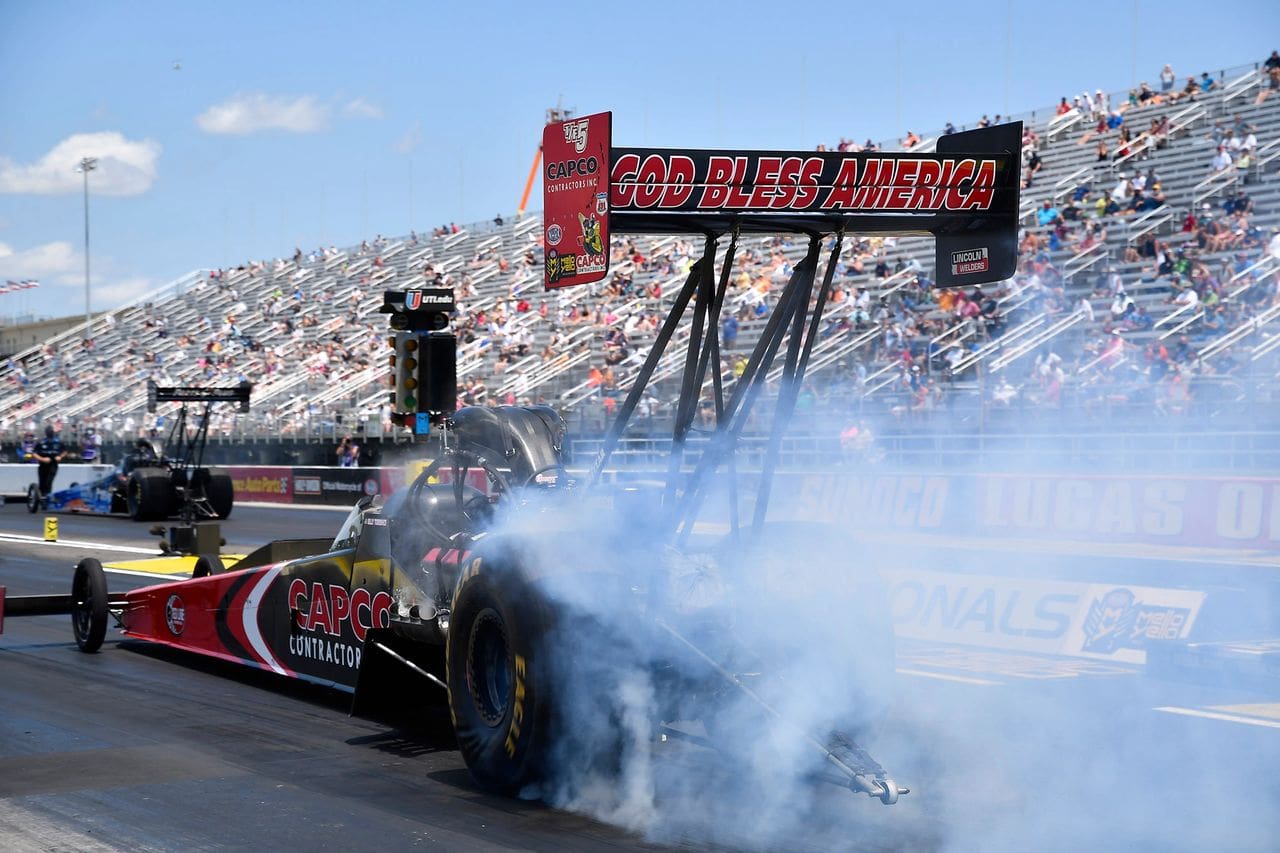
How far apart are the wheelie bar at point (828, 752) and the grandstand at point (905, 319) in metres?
5.59

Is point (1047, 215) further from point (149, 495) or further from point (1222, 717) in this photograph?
point (1222, 717)

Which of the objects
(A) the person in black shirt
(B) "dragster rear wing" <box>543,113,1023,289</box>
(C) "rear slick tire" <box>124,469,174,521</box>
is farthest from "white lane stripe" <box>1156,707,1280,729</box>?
(A) the person in black shirt

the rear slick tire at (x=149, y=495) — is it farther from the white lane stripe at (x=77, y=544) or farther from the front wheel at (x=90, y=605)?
the front wheel at (x=90, y=605)

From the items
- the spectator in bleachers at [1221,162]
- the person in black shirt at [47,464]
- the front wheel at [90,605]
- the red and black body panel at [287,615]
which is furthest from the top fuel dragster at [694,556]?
the person in black shirt at [47,464]

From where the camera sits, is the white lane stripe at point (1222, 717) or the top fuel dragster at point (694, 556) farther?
the white lane stripe at point (1222, 717)

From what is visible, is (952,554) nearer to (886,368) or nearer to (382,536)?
(382,536)

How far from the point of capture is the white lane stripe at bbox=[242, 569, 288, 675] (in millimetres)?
8430

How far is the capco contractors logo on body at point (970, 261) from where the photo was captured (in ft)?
19.7

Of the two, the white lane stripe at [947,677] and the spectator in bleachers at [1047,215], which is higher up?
the spectator in bleachers at [1047,215]

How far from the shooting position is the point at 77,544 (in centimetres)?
2112

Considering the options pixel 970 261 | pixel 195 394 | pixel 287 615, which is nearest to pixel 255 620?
pixel 287 615

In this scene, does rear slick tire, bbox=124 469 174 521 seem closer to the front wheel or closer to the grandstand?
the grandstand

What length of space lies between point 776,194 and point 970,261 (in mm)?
983

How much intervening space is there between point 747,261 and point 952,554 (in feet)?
55.4
